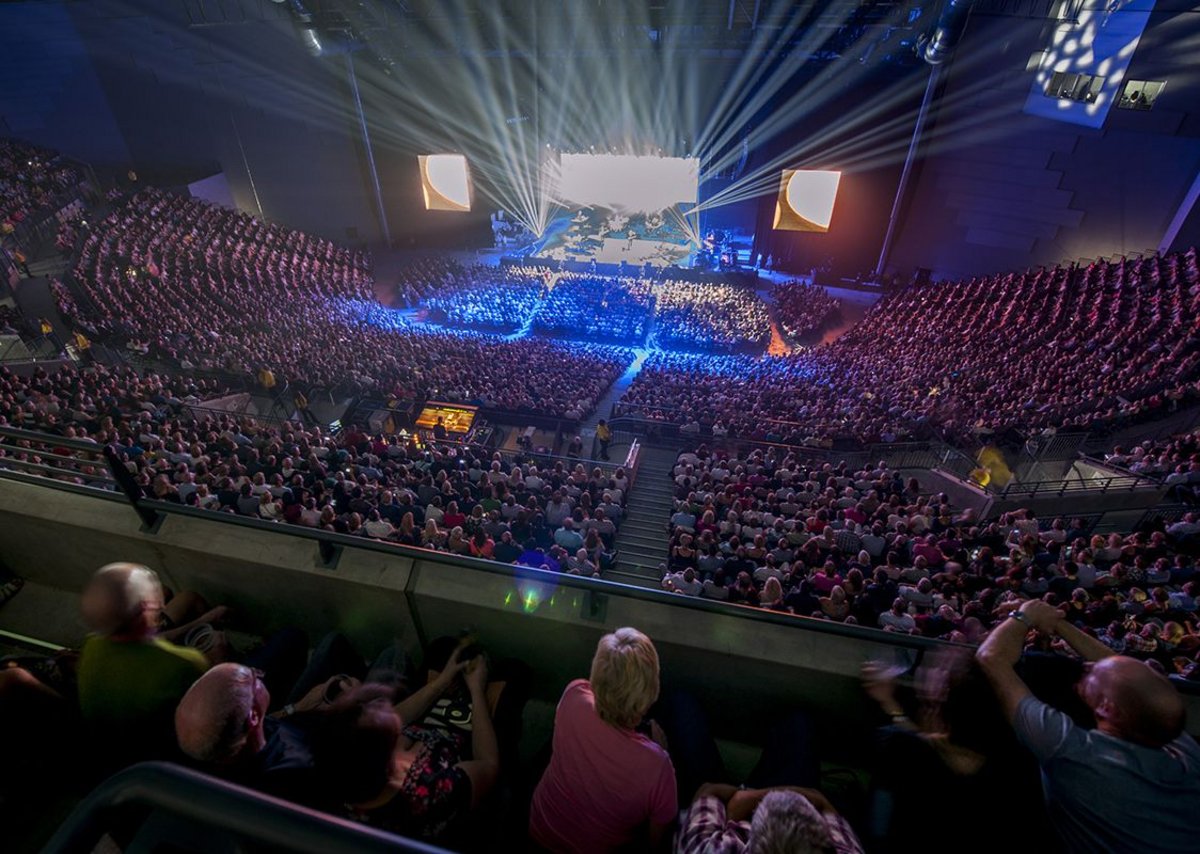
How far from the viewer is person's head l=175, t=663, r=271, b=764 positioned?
1697mm

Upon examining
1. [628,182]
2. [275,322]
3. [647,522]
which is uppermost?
[628,182]

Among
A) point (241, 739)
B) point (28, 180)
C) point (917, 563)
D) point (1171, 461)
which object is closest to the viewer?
point (241, 739)

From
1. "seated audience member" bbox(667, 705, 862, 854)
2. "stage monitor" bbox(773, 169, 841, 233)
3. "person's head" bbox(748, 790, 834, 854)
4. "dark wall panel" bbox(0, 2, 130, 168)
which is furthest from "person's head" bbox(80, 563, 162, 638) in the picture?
"dark wall panel" bbox(0, 2, 130, 168)

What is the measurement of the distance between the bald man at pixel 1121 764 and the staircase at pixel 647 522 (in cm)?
566

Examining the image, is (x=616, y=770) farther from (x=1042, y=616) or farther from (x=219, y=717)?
(x=1042, y=616)

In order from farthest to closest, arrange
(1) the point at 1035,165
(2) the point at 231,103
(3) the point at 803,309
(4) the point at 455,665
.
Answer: (2) the point at 231,103 → (3) the point at 803,309 → (1) the point at 1035,165 → (4) the point at 455,665

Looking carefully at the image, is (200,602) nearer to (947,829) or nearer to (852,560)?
(947,829)

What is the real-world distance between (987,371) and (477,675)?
51.8ft

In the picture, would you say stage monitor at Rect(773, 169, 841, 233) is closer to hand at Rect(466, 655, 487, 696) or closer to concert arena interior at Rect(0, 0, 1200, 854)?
concert arena interior at Rect(0, 0, 1200, 854)

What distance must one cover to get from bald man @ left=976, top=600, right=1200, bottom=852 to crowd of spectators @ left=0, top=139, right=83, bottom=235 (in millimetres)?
26243

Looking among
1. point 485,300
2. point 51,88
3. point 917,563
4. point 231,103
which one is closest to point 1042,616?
point 917,563

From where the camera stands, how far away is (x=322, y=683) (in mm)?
2555

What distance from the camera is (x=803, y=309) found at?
73.7 ft

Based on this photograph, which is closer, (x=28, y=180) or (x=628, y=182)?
(x=28, y=180)
